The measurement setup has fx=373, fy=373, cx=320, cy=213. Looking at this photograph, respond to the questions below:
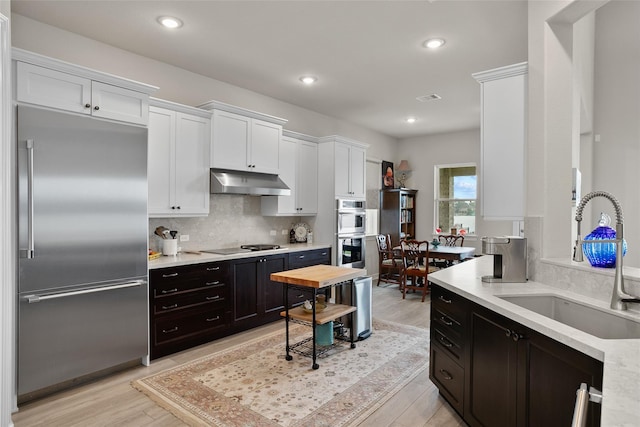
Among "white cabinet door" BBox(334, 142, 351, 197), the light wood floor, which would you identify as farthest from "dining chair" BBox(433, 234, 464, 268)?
the light wood floor

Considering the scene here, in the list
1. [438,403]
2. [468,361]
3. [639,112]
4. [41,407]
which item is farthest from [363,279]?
[639,112]

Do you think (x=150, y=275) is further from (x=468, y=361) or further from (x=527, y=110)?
(x=527, y=110)

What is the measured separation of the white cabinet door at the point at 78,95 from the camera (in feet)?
8.68

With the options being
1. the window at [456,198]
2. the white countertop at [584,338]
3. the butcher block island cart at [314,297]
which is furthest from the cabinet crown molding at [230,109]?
the window at [456,198]

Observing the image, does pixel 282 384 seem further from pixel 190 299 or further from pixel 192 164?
pixel 192 164

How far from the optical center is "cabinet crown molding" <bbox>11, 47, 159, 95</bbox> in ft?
8.51

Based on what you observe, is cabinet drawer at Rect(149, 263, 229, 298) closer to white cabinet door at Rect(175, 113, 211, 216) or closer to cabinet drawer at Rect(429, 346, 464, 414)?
white cabinet door at Rect(175, 113, 211, 216)

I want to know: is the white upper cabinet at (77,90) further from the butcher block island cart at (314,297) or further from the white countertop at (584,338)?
the white countertop at (584,338)

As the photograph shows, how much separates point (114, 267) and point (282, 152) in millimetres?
2637

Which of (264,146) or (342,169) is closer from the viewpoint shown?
(264,146)

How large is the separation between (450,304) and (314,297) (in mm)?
1157

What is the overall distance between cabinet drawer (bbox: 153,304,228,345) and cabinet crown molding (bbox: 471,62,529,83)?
3.21 m

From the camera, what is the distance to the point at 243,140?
14.5ft

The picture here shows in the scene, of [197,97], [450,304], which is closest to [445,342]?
[450,304]
